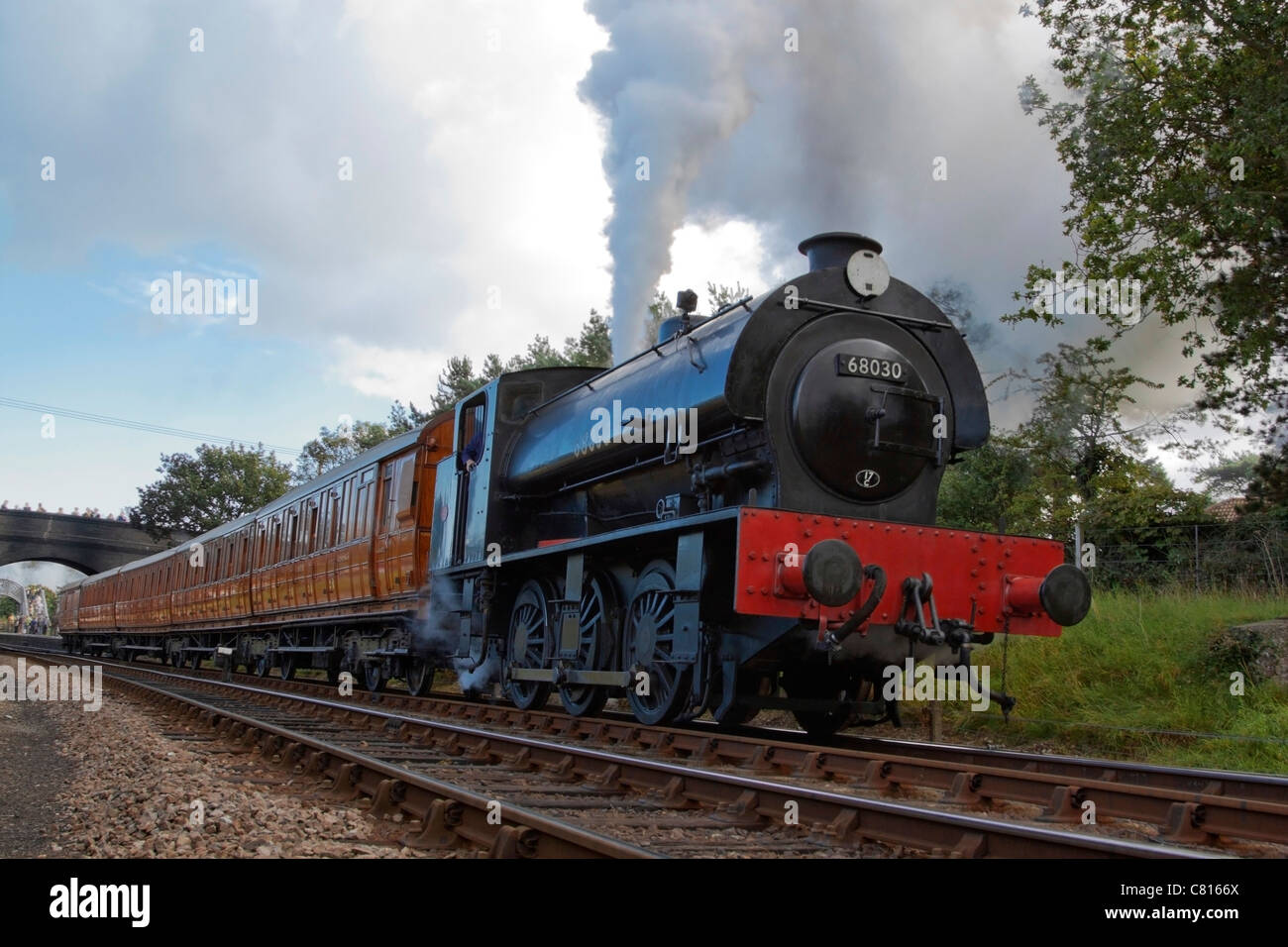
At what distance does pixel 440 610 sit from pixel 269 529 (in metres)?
8.20

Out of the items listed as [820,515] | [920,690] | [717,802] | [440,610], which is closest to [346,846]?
[717,802]

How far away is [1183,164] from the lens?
12.2 metres

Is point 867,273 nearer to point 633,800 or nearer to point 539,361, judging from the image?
point 633,800

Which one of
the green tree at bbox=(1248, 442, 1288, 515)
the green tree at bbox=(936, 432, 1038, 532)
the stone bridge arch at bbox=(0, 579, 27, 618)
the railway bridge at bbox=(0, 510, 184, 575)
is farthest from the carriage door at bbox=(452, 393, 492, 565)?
the stone bridge arch at bbox=(0, 579, 27, 618)

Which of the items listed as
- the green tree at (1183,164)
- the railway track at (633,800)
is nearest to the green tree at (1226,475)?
the green tree at (1183,164)

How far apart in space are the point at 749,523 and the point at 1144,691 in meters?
5.23

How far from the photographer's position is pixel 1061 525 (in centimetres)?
2136

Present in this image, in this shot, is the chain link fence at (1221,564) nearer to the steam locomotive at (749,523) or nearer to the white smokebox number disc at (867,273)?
the steam locomotive at (749,523)

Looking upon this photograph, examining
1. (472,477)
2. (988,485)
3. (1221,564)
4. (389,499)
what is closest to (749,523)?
(472,477)

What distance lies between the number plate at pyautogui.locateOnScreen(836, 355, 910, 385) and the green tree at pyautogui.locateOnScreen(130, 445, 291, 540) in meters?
45.4

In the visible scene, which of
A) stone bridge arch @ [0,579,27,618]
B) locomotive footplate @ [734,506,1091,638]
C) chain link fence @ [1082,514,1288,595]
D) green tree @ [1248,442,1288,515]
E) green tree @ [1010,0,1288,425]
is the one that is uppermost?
green tree @ [1010,0,1288,425]

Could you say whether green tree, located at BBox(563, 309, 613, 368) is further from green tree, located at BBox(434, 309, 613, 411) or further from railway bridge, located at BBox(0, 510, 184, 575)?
railway bridge, located at BBox(0, 510, 184, 575)

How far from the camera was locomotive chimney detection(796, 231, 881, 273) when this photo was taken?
720 cm
